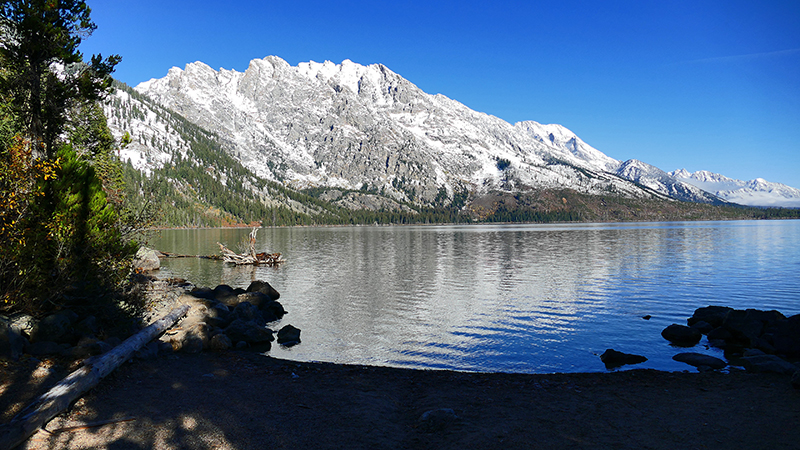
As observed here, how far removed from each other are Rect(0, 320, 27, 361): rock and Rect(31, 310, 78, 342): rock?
1.25m

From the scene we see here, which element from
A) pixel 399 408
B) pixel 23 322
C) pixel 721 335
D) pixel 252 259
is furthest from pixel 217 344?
pixel 252 259

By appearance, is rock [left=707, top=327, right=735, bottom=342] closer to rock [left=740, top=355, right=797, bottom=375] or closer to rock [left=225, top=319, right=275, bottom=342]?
rock [left=740, top=355, right=797, bottom=375]

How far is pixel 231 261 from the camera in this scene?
237 feet

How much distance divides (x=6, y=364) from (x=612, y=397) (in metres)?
20.5

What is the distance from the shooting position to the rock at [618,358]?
2231 cm

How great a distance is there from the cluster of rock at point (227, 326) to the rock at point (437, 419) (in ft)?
42.2

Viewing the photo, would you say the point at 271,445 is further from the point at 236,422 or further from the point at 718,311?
the point at 718,311

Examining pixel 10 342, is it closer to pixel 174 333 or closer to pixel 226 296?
pixel 174 333

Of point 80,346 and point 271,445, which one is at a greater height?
point 80,346

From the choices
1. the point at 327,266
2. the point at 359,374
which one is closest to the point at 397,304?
the point at 359,374

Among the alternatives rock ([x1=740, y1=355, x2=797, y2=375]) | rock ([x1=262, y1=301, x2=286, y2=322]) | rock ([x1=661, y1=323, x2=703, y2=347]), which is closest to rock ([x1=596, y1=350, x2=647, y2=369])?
rock ([x1=740, y1=355, x2=797, y2=375])

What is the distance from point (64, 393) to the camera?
38.6ft

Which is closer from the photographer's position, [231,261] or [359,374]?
[359,374]

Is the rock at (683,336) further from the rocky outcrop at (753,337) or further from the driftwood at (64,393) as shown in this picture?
the driftwood at (64,393)
